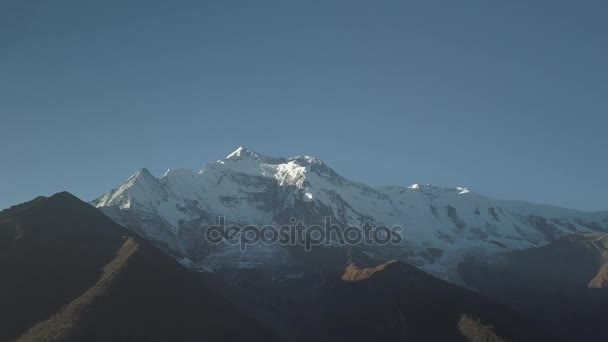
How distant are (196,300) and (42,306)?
42018 millimetres

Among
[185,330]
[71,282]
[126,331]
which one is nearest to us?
[126,331]

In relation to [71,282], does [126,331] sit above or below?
below

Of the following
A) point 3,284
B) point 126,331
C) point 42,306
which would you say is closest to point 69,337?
point 126,331

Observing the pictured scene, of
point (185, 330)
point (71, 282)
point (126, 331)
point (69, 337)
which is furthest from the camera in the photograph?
point (71, 282)

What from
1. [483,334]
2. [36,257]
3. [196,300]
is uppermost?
[36,257]

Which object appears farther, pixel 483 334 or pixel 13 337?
pixel 483 334

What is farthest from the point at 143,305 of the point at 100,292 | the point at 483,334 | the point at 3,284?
the point at 483,334

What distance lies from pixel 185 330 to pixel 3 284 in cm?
4984

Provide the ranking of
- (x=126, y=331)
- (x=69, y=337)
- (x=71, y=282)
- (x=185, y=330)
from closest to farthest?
(x=69, y=337), (x=126, y=331), (x=185, y=330), (x=71, y=282)

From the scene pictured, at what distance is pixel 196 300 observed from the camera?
19438cm

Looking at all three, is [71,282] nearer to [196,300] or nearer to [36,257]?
[36,257]

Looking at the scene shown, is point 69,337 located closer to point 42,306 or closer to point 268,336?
point 42,306

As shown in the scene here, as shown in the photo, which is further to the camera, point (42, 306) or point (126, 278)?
point (126, 278)

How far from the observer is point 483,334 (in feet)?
→ 649
